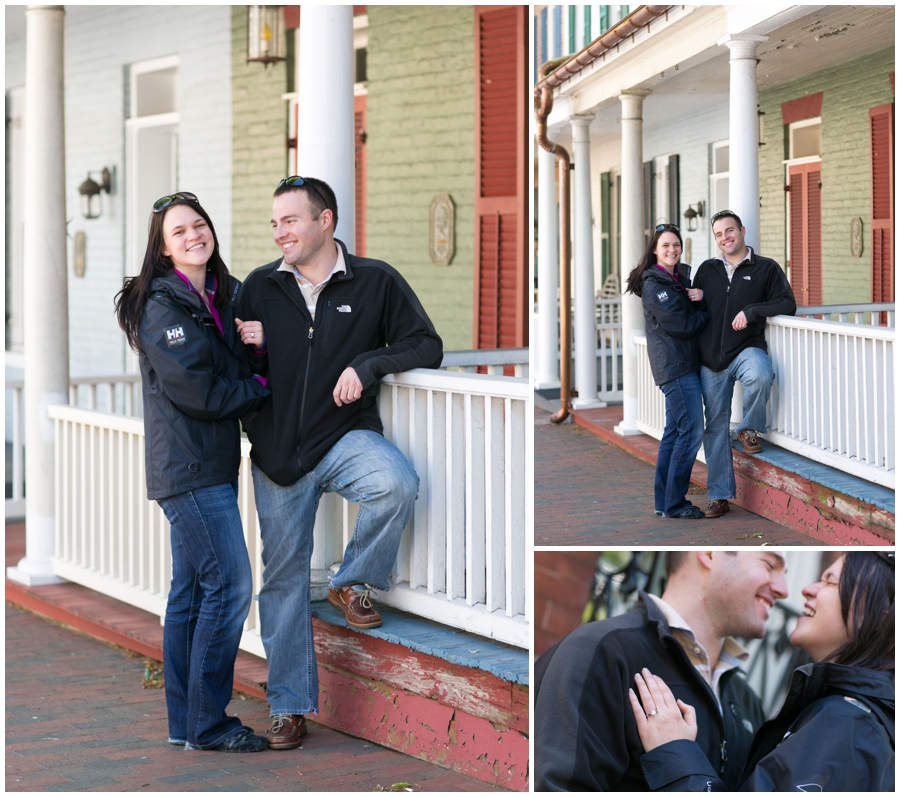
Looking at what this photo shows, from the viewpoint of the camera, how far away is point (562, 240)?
3021 mm

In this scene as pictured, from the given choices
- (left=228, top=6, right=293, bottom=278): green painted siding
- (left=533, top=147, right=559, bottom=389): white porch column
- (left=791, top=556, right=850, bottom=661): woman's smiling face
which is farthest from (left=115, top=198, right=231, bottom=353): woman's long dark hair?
(left=228, top=6, right=293, bottom=278): green painted siding

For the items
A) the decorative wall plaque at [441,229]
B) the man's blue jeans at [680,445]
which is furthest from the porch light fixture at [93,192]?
the man's blue jeans at [680,445]

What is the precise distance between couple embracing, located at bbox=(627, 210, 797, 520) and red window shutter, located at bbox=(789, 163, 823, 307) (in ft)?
0.12

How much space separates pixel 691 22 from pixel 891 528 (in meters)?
1.20

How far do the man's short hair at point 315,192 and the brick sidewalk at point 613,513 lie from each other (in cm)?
130

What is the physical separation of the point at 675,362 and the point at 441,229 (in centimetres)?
481

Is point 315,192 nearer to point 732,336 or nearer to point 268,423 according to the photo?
point 268,423

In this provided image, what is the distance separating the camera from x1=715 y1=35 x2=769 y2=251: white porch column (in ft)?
8.84

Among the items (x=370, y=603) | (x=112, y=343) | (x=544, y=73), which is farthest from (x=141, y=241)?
(x=544, y=73)

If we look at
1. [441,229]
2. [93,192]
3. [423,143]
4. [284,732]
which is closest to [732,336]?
[284,732]

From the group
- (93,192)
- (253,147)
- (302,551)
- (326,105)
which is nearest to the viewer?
(302,551)

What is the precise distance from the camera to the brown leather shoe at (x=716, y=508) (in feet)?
9.01

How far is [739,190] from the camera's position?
2.74m

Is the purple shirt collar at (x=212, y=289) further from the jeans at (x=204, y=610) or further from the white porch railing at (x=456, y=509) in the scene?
the white porch railing at (x=456, y=509)
